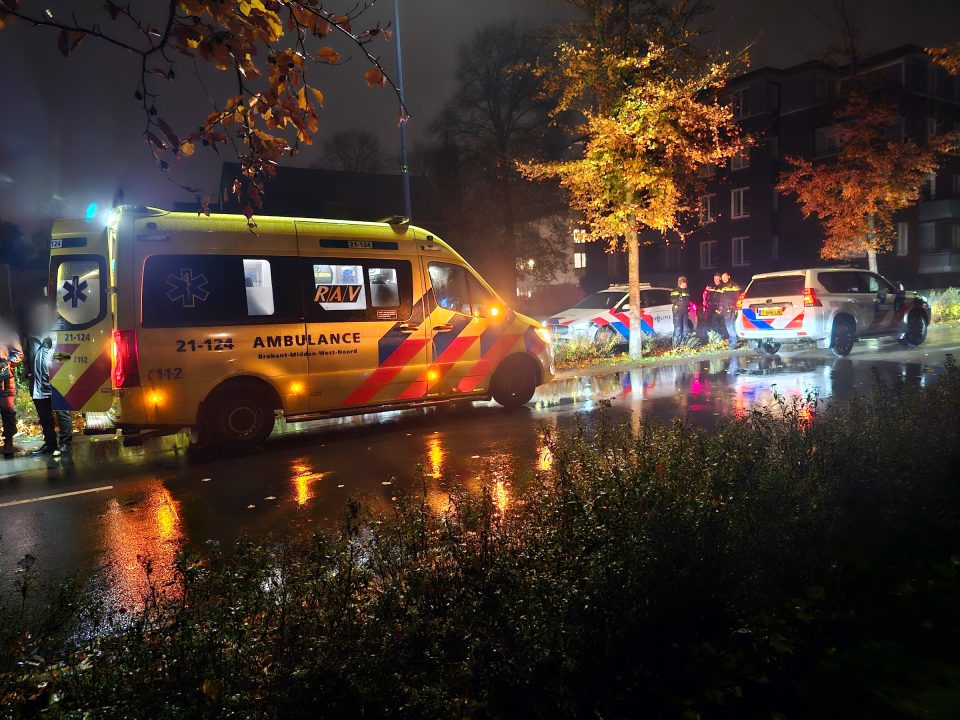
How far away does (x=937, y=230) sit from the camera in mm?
40875

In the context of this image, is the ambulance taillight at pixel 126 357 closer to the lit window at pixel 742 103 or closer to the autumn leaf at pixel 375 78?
the autumn leaf at pixel 375 78

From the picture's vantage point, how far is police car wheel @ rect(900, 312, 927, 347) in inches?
710

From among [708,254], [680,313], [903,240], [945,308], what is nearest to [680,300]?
[680,313]

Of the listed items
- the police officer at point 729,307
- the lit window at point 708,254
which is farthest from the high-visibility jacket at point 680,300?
Result: the lit window at point 708,254

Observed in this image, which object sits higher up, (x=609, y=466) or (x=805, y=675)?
(x=609, y=466)

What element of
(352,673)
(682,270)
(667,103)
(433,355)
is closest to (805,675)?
(352,673)

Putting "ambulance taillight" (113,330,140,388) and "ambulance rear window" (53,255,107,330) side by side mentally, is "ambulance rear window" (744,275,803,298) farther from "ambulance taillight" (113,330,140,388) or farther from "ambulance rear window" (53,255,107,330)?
"ambulance rear window" (53,255,107,330)

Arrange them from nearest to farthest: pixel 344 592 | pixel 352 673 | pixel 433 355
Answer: pixel 352 673, pixel 344 592, pixel 433 355

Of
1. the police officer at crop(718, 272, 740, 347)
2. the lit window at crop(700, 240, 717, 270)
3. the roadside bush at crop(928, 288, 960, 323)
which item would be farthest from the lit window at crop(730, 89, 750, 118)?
the police officer at crop(718, 272, 740, 347)

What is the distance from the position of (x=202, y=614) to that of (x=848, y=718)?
102 inches

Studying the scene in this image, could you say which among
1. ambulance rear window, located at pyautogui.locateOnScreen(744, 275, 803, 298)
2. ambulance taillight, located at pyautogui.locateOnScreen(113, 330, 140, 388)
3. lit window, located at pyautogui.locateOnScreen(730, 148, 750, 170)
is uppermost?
lit window, located at pyautogui.locateOnScreen(730, 148, 750, 170)

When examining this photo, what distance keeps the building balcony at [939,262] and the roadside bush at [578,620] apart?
140 ft

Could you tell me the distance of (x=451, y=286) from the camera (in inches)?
396

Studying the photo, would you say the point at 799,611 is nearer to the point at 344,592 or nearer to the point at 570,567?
the point at 570,567
